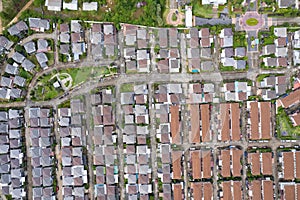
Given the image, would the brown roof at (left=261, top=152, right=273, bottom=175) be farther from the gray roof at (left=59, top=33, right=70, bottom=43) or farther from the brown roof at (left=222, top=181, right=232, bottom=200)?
the gray roof at (left=59, top=33, right=70, bottom=43)

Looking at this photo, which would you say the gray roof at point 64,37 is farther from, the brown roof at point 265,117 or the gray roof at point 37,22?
the brown roof at point 265,117

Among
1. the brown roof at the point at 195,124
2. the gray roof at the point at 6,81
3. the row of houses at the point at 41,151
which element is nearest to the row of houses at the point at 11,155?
the row of houses at the point at 41,151

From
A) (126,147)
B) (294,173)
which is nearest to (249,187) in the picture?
(294,173)


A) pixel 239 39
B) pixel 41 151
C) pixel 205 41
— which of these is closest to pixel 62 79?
pixel 41 151

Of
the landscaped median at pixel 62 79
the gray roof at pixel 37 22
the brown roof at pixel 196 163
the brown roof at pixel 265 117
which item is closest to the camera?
the gray roof at pixel 37 22

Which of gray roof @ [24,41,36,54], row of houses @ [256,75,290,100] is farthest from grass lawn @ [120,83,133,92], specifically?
row of houses @ [256,75,290,100]

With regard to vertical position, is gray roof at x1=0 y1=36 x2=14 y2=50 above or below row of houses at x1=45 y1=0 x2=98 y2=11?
below

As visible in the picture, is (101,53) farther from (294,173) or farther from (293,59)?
(294,173)
